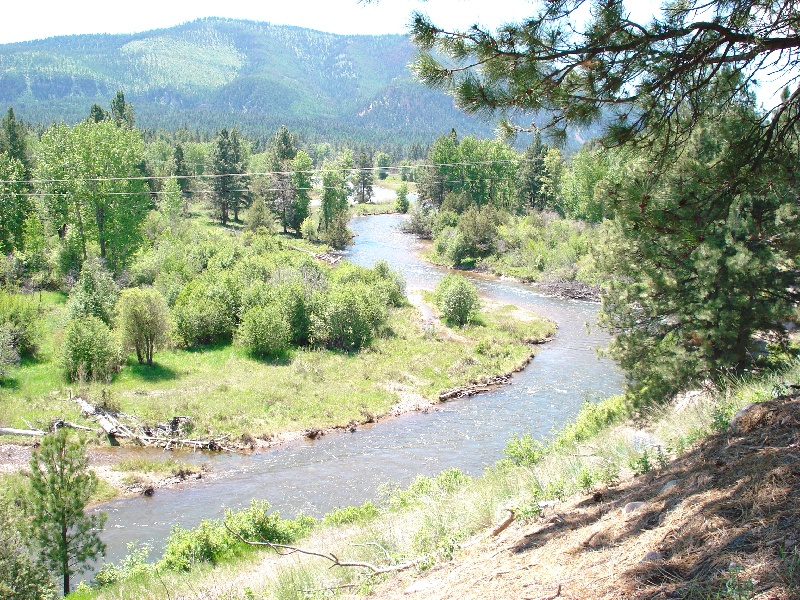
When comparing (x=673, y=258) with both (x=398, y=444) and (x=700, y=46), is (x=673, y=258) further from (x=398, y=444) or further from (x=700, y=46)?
(x=398, y=444)

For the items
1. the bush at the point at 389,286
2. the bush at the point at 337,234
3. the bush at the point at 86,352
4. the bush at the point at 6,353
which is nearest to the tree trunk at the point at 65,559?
the bush at the point at 86,352

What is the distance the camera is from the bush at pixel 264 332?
96.3ft

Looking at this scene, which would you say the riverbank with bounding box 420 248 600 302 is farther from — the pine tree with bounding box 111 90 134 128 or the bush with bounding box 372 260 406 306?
the pine tree with bounding box 111 90 134 128

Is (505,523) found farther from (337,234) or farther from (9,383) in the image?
(337,234)

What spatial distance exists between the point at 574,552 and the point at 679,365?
10.1 meters

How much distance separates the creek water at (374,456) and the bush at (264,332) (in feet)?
27.4

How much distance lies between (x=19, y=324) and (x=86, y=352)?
4.99 metres

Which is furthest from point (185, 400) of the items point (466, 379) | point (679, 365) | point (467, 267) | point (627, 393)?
point (467, 267)

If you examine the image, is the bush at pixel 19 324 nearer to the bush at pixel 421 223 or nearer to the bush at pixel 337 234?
the bush at pixel 337 234

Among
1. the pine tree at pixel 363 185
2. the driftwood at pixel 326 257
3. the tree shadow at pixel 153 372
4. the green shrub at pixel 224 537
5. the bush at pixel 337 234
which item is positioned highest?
the pine tree at pixel 363 185

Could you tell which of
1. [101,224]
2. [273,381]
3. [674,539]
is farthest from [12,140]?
[674,539]

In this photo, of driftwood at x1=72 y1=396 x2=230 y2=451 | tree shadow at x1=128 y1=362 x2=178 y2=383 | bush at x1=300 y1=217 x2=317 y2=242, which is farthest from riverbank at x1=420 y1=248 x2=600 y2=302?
driftwood at x1=72 y1=396 x2=230 y2=451

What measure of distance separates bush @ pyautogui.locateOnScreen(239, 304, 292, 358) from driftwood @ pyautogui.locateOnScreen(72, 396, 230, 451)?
25.0 ft

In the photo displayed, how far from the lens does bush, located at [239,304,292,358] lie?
29359 mm
